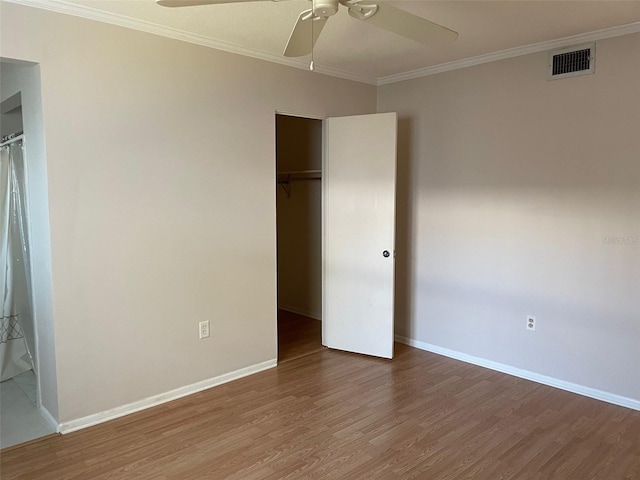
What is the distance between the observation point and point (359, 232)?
4008mm

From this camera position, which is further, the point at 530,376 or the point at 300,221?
the point at 300,221

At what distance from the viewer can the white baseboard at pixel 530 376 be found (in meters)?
3.15

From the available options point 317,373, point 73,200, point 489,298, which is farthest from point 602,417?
point 73,200

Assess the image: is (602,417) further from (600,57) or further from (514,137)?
(600,57)

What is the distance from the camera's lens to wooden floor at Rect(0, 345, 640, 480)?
2422mm

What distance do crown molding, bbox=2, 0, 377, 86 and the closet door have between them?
1.88 feet

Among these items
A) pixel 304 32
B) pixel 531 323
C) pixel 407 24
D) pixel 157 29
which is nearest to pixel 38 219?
pixel 157 29

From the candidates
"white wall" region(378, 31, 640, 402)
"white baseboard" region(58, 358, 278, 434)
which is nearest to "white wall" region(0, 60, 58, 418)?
"white baseboard" region(58, 358, 278, 434)

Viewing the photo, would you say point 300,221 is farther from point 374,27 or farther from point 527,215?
point 374,27

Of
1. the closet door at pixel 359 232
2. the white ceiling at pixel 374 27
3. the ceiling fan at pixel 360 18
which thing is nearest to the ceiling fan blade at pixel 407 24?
the ceiling fan at pixel 360 18

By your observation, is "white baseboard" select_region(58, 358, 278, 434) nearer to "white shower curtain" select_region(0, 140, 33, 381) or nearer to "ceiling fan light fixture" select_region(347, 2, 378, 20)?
"white shower curtain" select_region(0, 140, 33, 381)

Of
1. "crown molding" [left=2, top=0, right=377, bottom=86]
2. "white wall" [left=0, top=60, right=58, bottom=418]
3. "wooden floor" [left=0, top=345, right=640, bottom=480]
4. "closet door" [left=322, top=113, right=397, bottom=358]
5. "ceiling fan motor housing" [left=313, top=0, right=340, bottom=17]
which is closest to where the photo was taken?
"ceiling fan motor housing" [left=313, top=0, right=340, bottom=17]

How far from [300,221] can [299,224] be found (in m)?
0.04

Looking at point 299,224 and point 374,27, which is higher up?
point 374,27
